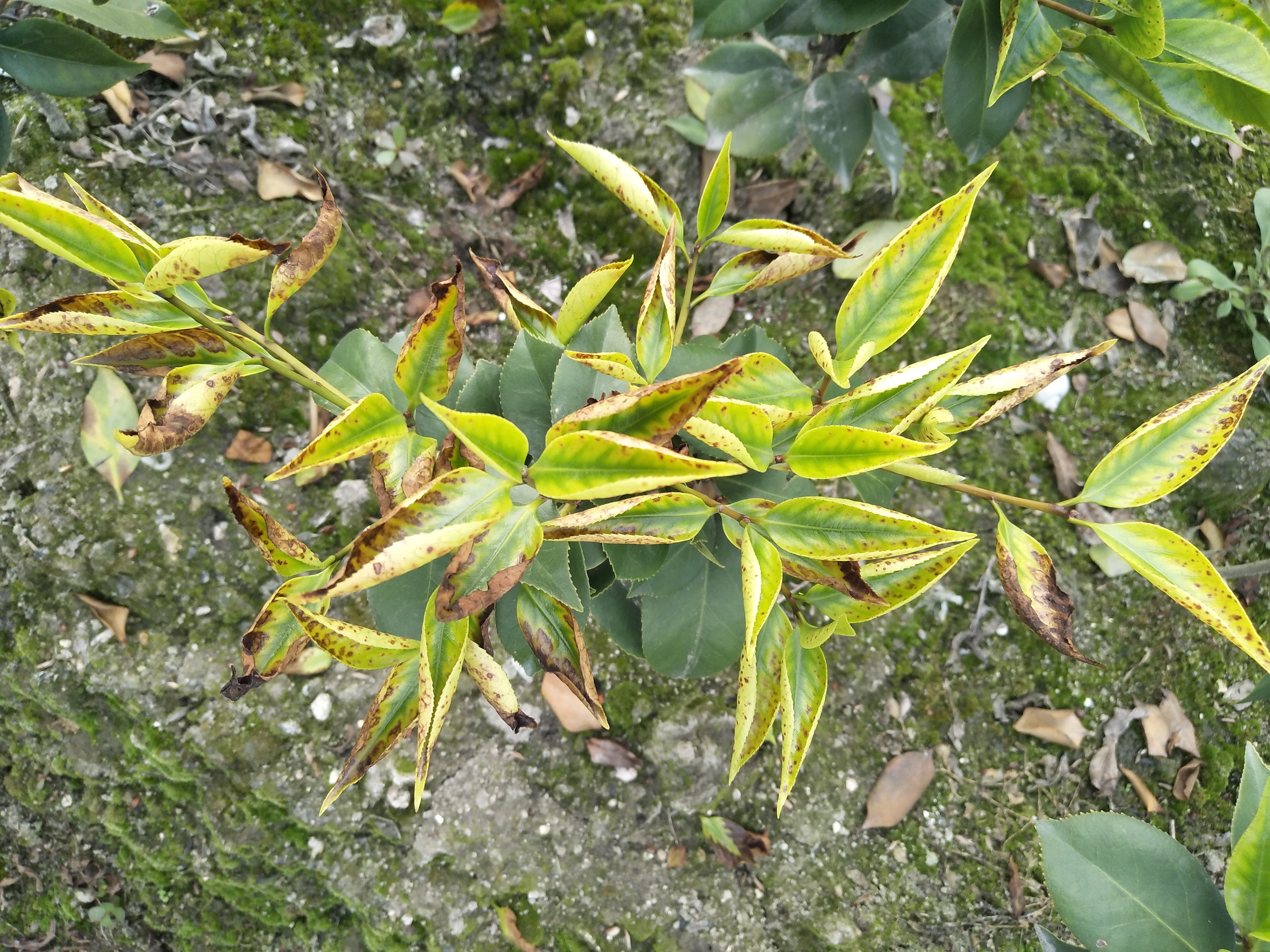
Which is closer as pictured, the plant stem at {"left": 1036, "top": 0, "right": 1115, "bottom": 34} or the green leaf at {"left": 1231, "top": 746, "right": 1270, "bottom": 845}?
the plant stem at {"left": 1036, "top": 0, "right": 1115, "bottom": 34}

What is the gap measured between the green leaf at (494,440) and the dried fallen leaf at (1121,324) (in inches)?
71.8

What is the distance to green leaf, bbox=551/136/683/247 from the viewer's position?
0.81m

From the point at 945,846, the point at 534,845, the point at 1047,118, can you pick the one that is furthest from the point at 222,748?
the point at 1047,118

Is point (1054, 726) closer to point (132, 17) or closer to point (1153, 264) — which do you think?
point (1153, 264)

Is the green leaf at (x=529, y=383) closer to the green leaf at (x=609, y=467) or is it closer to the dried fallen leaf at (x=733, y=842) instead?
the green leaf at (x=609, y=467)

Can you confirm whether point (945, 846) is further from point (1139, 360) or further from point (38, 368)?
point (38, 368)

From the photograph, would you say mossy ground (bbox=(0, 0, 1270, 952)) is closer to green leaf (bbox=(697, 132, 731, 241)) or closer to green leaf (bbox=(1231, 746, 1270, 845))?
green leaf (bbox=(1231, 746, 1270, 845))

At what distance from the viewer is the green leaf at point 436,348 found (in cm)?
75

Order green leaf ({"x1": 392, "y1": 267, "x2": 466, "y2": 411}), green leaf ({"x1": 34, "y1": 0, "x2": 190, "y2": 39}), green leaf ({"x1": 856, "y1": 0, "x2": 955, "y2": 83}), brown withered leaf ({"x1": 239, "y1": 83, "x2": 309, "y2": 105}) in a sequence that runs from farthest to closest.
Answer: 1. brown withered leaf ({"x1": 239, "y1": 83, "x2": 309, "y2": 105})
2. green leaf ({"x1": 856, "y1": 0, "x2": 955, "y2": 83})
3. green leaf ({"x1": 34, "y1": 0, "x2": 190, "y2": 39})
4. green leaf ({"x1": 392, "y1": 267, "x2": 466, "y2": 411})

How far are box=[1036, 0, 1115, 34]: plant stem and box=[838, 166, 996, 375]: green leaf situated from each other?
27 cm

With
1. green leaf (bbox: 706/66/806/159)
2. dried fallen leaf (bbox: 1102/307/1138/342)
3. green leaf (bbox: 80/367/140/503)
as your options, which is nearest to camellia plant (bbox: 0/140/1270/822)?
green leaf (bbox: 706/66/806/159)

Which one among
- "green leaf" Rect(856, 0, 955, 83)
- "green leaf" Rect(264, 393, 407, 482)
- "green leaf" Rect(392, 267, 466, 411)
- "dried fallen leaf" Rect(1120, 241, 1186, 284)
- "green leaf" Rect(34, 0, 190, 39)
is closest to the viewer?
"green leaf" Rect(264, 393, 407, 482)

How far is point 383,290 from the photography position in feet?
5.53

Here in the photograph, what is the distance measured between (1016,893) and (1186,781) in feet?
1.62
